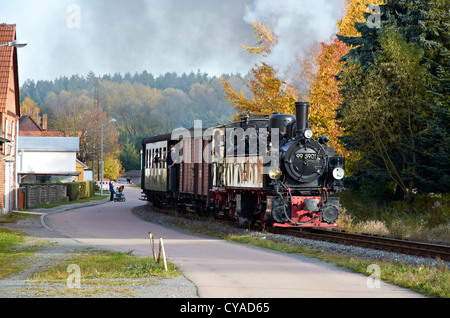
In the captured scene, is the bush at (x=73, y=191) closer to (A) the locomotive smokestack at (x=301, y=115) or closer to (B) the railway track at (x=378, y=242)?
(B) the railway track at (x=378, y=242)

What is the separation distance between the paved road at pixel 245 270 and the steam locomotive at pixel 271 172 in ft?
7.19

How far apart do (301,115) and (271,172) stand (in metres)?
1.94

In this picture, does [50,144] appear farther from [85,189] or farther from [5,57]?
[5,57]

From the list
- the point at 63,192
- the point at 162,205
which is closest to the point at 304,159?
the point at 162,205

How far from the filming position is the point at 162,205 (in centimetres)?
3153

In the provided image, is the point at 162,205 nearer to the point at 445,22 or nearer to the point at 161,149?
the point at 161,149

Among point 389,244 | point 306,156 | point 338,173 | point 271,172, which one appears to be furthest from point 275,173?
point 389,244

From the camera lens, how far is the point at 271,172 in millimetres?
17250

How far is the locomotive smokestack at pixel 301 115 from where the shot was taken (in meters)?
17.1

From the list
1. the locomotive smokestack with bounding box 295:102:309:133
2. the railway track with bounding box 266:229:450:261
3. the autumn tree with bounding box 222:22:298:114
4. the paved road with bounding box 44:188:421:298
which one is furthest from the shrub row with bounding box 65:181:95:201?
the locomotive smokestack with bounding box 295:102:309:133

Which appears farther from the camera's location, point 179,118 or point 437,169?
point 179,118

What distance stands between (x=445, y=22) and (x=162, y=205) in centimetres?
1689

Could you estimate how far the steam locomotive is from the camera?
17.5m
